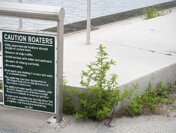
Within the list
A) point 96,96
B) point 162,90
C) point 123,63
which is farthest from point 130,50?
point 96,96

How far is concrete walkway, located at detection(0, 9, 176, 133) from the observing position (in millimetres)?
4508

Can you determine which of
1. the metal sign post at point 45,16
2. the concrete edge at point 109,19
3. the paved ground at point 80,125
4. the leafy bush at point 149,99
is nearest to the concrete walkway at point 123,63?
the paved ground at point 80,125

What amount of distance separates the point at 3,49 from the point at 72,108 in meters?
0.91

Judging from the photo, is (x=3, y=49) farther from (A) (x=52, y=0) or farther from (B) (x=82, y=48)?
(A) (x=52, y=0)

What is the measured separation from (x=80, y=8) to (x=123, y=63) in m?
5.33

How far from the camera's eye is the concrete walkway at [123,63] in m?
4.51

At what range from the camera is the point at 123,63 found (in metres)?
5.73

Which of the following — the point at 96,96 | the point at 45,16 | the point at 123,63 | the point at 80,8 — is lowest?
the point at 96,96

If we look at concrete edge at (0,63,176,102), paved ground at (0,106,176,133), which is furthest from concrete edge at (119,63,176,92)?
paved ground at (0,106,176,133)

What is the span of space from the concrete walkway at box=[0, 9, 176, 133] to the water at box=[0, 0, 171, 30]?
1613mm

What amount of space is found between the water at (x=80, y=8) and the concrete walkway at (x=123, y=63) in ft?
5.29

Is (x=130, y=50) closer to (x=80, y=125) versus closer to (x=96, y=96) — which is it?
(x=96, y=96)

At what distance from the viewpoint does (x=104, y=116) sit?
453 centimetres

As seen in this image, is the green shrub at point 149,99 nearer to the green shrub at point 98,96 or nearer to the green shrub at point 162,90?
the green shrub at point 162,90
